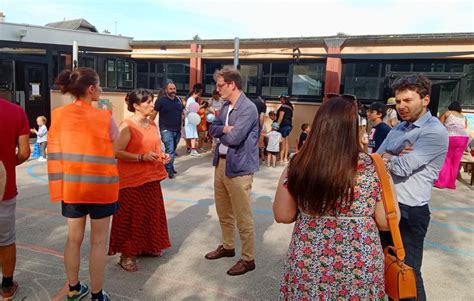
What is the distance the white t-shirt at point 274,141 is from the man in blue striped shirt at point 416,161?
267 inches

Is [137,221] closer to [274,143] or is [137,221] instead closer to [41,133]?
[274,143]

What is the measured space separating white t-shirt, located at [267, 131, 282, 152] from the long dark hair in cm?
747

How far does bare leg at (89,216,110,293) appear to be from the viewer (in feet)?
9.33

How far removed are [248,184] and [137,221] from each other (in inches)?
43.7

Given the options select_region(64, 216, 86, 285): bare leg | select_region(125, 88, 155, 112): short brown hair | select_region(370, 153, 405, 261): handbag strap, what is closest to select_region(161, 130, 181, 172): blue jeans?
select_region(125, 88, 155, 112): short brown hair

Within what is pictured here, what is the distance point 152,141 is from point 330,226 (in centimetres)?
222

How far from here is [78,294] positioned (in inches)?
116

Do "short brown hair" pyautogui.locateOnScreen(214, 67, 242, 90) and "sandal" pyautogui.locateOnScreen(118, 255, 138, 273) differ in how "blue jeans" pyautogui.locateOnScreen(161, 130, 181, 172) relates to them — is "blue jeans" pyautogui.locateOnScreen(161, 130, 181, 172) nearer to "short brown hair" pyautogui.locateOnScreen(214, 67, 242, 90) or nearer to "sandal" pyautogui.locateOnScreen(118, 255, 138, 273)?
"sandal" pyautogui.locateOnScreen(118, 255, 138, 273)

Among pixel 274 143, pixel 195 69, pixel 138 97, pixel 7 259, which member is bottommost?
pixel 7 259

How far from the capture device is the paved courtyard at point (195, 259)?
3379 mm

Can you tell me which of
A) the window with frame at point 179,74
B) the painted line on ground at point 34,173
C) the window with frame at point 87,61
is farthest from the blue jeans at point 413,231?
the window with frame at point 87,61

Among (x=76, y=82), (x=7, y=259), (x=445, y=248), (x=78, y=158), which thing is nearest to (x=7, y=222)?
(x=7, y=259)

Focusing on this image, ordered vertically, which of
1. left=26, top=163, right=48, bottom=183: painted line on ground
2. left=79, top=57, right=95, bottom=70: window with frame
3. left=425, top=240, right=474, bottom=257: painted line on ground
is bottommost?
left=26, top=163, right=48, bottom=183: painted line on ground

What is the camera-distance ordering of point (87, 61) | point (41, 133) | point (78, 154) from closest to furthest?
point (78, 154) < point (41, 133) < point (87, 61)
